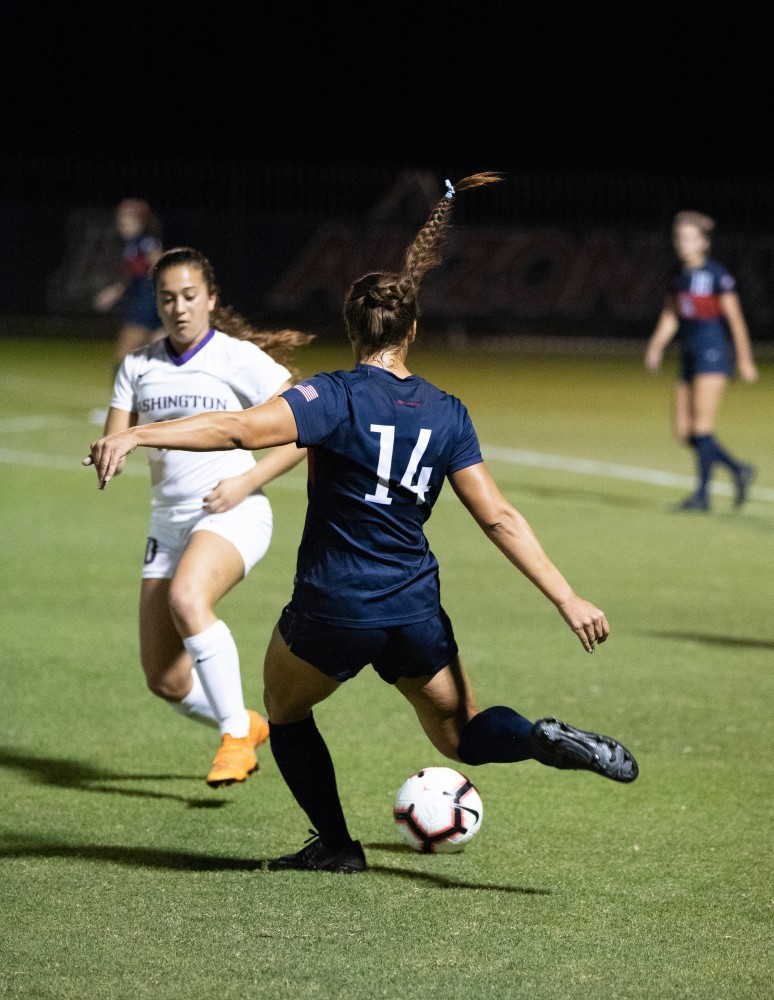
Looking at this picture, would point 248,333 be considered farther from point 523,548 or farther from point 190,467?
point 523,548

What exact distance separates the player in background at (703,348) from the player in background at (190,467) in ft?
25.6

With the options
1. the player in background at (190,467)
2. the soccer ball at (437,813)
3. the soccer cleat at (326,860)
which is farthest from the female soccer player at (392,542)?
the player in background at (190,467)

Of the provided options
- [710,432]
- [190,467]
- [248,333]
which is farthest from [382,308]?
[710,432]

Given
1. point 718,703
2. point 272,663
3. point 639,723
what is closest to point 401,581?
point 272,663

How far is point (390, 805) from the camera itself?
6320 mm

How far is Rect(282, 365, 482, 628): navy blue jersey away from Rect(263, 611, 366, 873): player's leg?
17 centimetres

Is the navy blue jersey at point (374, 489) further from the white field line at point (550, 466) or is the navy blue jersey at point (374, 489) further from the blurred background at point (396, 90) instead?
the blurred background at point (396, 90)

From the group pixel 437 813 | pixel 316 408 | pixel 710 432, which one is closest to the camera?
pixel 316 408

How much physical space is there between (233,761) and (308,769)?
87 centimetres

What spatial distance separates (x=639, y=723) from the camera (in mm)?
7582

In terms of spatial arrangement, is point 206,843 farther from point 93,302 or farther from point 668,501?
point 93,302

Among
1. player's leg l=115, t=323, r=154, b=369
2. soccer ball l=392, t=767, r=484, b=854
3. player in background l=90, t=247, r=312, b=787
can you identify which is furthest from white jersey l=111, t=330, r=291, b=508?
player's leg l=115, t=323, r=154, b=369

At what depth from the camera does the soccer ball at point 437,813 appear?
17.6ft

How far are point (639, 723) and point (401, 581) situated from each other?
2.94 meters
